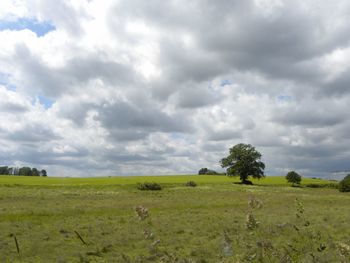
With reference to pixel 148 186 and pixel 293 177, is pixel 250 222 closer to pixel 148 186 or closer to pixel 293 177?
pixel 148 186

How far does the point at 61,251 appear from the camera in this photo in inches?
716

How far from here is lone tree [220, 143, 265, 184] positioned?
343 feet

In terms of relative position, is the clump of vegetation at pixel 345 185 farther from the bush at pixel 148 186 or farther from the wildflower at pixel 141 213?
the wildflower at pixel 141 213

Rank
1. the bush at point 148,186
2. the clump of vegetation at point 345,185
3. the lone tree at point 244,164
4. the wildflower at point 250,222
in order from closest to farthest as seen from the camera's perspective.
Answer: the wildflower at point 250,222 < the bush at point 148,186 < the clump of vegetation at point 345,185 < the lone tree at point 244,164

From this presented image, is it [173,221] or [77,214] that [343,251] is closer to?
[173,221]

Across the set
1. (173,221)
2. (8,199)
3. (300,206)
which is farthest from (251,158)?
(300,206)

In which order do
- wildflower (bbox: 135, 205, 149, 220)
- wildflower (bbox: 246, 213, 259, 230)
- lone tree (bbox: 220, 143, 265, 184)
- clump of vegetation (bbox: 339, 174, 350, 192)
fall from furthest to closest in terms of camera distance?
lone tree (bbox: 220, 143, 265, 184) → clump of vegetation (bbox: 339, 174, 350, 192) → wildflower (bbox: 246, 213, 259, 230) → wildflower (bbox: 135, 205, 149, 220)

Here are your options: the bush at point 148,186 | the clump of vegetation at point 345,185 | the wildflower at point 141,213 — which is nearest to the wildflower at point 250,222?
the wildflower at point 141,213

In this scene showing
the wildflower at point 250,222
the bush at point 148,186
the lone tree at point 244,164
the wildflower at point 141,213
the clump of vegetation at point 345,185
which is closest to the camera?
the wildflower at point 141,213

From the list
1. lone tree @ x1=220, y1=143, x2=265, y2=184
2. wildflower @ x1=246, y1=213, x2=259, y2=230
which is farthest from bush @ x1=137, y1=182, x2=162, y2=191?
wildflower @ x1=246, y1=213, x2=259, y2=230

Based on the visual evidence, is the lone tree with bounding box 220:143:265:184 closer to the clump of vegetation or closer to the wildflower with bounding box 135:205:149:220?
the clump of vegetation

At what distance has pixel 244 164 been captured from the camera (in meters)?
104

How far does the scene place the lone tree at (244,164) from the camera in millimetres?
104438

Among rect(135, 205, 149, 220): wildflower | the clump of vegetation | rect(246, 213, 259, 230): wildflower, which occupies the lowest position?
rect(246, 213, 259, 230): wildflower
